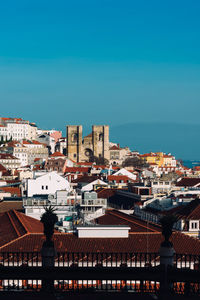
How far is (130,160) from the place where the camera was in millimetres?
167000

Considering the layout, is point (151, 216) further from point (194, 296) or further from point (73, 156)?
point (73, 156)

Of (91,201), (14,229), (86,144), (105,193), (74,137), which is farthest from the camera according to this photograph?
(86,144)

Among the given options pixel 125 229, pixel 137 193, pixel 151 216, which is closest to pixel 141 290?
pixel 125 229

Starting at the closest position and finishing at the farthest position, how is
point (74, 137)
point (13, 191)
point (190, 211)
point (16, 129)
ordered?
point (190, 211) < point (13, 191) < point (74, 137) < point (16, 129)

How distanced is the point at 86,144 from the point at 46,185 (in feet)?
332

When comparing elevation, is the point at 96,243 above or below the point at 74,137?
below

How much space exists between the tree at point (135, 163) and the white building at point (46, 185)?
8414 cm

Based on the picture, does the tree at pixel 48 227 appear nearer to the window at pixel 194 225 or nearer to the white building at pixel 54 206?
the white building at pixel 54 206

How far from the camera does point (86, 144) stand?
176375 millimetres

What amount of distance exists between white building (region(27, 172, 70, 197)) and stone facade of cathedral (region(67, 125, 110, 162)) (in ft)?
311

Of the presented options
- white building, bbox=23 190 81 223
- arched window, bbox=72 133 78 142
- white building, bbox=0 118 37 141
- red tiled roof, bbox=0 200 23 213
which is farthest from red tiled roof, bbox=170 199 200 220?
white building, bbox=0 118 37 141

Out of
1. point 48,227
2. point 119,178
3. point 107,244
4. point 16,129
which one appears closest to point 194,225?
point 107,244

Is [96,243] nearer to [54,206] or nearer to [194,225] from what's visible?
[194,225]

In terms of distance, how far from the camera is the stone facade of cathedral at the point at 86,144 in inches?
6772
